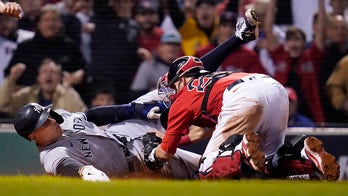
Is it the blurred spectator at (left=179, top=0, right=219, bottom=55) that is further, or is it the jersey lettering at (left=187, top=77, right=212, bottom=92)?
the blurred spectator at (left=179, top=0, right=219, bottom=55)

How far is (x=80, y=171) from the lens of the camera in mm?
8602

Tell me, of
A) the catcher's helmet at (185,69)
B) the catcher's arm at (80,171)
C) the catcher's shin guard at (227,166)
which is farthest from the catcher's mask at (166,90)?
the catcher's arm at (80,171)

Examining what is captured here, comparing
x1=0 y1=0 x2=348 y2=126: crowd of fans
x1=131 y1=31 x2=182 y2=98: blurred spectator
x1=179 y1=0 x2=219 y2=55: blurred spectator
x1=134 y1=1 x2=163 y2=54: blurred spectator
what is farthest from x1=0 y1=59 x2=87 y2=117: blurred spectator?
x1=179 y1=0 x2=219 y2=55: blurred spectator

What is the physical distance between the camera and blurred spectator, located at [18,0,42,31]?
526 inches

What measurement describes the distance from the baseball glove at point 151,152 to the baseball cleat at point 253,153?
41.2 inches

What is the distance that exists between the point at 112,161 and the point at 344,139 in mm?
3440

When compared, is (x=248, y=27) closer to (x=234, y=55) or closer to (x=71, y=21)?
(x=234, y=55)

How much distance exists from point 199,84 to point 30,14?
477 cm

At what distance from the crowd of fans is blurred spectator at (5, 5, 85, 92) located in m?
0.01

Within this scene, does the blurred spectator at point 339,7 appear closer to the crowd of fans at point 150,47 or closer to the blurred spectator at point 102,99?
the crowd of fans at point 150,47

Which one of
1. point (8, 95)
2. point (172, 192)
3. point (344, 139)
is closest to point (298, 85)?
point (344, 139)

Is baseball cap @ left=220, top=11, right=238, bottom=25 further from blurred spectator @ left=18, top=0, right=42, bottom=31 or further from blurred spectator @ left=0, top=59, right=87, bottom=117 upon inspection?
blurred spectator @ left=18, top=0, right=42, bottom=31

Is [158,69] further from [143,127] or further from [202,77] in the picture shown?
[202,77]

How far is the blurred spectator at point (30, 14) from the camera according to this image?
1335 centimetres
